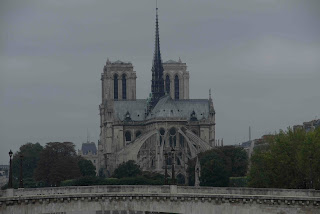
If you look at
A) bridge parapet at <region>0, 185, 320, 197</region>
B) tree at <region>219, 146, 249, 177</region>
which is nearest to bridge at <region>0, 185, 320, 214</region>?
bridge parapet at <region>0, 185, 320, 197</region>

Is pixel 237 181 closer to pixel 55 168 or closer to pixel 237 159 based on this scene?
pixel 237 159

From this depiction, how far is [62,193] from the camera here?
281ft

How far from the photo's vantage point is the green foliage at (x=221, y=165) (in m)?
165

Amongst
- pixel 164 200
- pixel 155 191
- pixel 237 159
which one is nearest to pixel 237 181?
pixel 237 159

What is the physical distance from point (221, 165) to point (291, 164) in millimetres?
63402

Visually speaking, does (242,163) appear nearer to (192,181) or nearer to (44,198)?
(192,181)

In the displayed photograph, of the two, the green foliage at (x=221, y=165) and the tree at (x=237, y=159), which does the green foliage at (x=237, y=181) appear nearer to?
the green foliage at (x=221, y=165)

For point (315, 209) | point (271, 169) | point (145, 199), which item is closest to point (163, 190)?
point (145, 199)

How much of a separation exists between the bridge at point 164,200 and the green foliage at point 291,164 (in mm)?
18076

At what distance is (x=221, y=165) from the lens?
557 feet

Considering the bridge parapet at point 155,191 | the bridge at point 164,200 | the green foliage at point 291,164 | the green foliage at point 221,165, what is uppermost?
the green foliage at point 221,165

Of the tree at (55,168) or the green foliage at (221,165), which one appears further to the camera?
the tree at (55,168)

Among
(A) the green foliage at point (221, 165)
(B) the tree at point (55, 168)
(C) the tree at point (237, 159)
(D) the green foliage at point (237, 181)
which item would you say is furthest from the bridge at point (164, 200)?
(B) the tree at point (55, 168)

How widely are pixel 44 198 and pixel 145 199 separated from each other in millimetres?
7190
